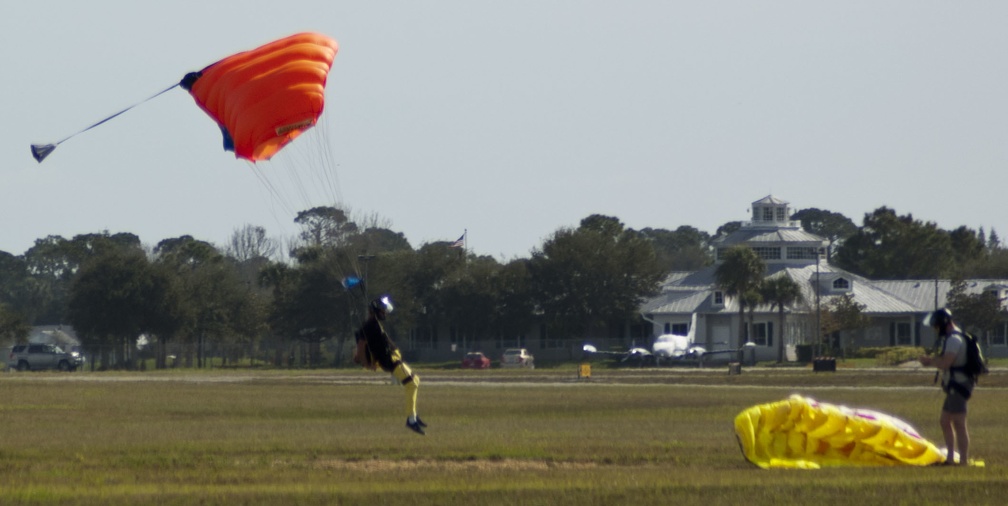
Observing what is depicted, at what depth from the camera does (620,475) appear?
51.9ft

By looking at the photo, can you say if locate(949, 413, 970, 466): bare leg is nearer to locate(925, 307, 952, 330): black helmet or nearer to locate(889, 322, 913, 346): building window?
locate(925, 307, 952, 330): black helmet

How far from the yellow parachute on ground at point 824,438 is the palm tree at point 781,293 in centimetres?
6694

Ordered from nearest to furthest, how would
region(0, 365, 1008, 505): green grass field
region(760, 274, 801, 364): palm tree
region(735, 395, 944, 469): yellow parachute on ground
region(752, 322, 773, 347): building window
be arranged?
region(0, 365, 1008, 505): green grass field
region(735, 395, 944, 469): yellow parachute on ground
region(760, 274, 801, 364): palm tree
region(752, 322, 773, 347): building window

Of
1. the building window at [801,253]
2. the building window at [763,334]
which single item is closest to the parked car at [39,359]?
the building window at [763,334]

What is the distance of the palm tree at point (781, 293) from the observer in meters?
83.6

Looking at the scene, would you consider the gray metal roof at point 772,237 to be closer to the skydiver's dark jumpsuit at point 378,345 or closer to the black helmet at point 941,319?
the black helmet at point 941,319

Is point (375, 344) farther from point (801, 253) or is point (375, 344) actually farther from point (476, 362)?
point (801, 253)

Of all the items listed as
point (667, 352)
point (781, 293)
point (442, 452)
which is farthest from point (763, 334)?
point (442, 452)

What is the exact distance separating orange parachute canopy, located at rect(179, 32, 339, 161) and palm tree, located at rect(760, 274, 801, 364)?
218 ft

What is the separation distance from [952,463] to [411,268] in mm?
82832

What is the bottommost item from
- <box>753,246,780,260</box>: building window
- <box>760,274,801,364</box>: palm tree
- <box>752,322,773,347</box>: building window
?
<box>752,322,773,347</box>: building window

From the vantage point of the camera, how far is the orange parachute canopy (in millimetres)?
19234

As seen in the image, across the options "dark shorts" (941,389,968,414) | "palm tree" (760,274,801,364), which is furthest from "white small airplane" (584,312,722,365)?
"dark shorts" (941,389,968,414)

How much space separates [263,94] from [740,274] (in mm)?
67827
